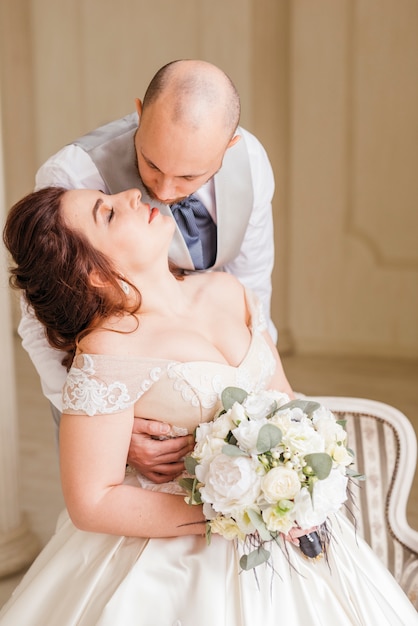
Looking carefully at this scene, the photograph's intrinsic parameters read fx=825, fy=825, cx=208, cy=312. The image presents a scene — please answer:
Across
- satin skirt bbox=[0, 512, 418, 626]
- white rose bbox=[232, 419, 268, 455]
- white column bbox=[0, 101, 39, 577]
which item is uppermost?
white rose bbox=[232, 419, 268, 455]

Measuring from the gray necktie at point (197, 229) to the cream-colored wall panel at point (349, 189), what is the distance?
3.15 m

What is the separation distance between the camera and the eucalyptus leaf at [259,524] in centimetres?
160

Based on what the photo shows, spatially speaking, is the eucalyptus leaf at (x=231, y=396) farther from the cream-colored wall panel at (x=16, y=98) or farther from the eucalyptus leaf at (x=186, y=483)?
the cream-colored wall panel at (x=16, y=98)

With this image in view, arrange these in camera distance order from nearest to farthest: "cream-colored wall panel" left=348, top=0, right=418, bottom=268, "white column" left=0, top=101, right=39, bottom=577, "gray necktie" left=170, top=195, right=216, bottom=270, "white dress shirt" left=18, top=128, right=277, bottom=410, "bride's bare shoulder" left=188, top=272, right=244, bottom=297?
"bride's bare shoulder" left=188, top=272, right=244, bottom=297 < "white dress shirt" left=18, top=128, right=277, bottom=410 < "gray necktie" left=170, top=195, right=216, bottom=270 < "white column" left=0, top=101, right=39, bottom=577 < "cream-colored wall panel" left=348, top=0, right=418, bottom=268

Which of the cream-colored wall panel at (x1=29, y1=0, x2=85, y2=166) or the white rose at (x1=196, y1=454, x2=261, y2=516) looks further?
the cream-colored wall panel at (x1=29, y1=0, x2=85, y2=166)

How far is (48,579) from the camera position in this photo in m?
1.87

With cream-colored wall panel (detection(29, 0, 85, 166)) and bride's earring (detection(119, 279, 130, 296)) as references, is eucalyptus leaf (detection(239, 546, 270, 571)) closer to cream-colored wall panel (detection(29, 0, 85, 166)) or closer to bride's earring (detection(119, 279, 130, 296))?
bride's earring (detection(119, 279, 130, 296))

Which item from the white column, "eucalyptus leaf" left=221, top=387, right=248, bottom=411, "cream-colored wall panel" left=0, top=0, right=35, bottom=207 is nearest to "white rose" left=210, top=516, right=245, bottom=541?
"eucalyptus leaf" left=221, top=387, right=248, bottom=411

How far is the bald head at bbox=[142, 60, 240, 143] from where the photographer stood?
1954mm

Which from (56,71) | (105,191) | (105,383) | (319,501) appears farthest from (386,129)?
(319,501)

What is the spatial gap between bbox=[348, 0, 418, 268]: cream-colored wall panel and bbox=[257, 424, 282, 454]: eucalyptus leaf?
4086mm

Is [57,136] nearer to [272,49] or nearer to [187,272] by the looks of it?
[272,49]

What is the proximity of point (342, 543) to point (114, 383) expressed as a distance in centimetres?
66

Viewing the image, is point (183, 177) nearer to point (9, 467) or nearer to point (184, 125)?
point (184, 125)
